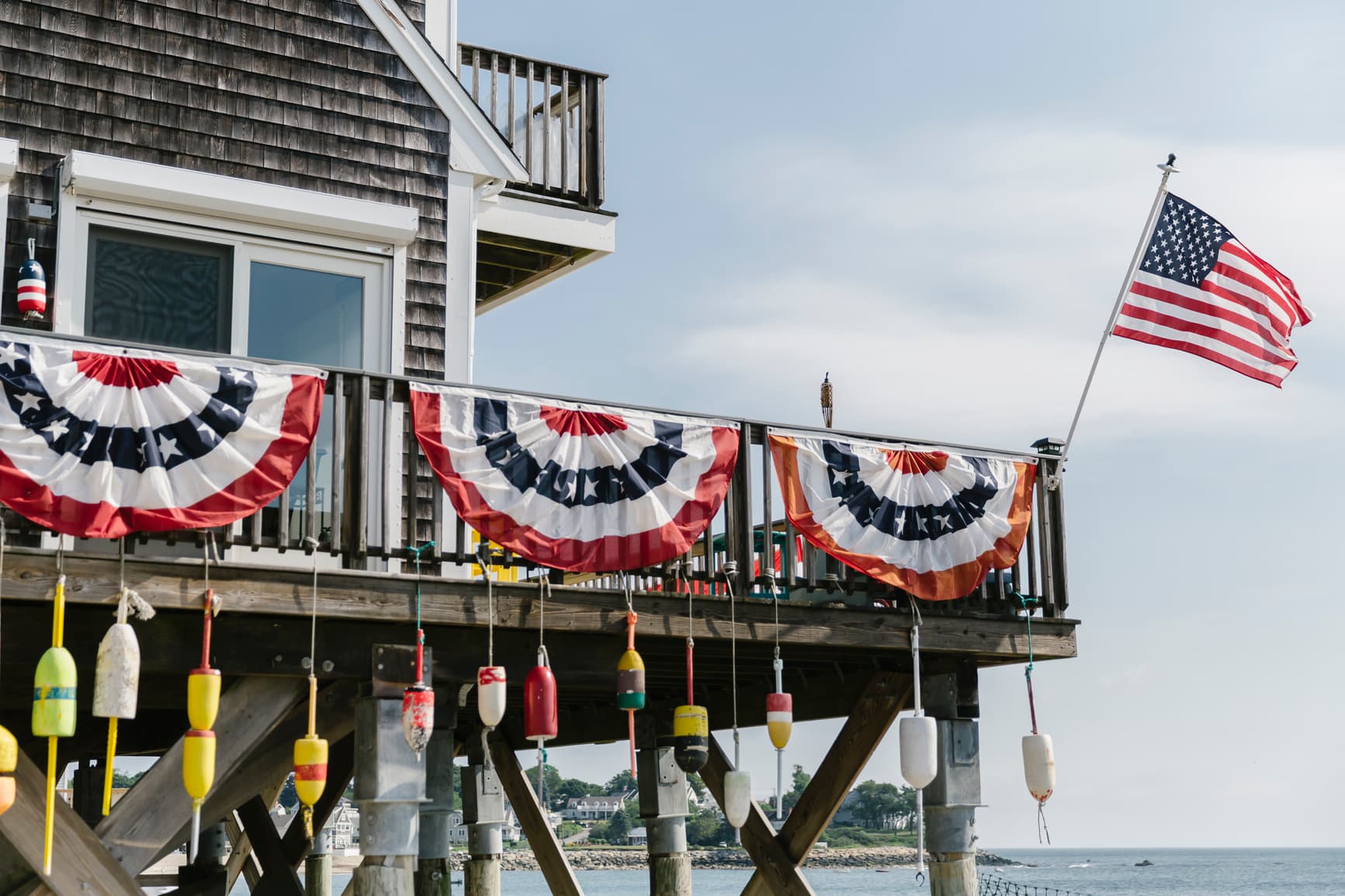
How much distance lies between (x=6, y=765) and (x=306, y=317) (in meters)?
4.20

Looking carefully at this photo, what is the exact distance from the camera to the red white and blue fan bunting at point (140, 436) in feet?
25.7

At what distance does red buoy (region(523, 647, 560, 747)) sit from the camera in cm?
887

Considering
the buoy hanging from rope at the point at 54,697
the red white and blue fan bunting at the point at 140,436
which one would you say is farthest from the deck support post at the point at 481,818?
the buoy hanging from rope at the point at 54,697

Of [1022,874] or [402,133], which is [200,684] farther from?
[1022,874]

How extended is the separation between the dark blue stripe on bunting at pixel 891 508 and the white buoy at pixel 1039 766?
145 cm

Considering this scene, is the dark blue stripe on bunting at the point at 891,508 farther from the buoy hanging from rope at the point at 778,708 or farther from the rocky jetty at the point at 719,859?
the rocky jetty at the point at 719,859

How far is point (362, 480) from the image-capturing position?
28.7 ft

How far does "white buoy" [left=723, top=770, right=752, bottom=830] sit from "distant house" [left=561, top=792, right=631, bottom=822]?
154343mm

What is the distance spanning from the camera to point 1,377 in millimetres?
7844

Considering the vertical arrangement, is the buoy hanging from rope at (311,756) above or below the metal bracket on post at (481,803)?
above

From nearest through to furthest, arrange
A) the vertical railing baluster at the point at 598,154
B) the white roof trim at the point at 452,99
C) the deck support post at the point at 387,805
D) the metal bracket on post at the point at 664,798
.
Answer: the deck support post at the point at 387,805 < the white roof trim at the point at 452,99 < the vertical railing baluster at the point at 598,154 < the metal bracket on post at the point at 664,798

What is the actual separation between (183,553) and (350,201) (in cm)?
263

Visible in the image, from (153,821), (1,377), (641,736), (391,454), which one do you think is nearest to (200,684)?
(153,821)

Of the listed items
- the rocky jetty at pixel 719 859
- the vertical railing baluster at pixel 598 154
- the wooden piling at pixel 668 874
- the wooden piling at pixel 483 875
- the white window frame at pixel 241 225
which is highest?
the vertical railing baluster at pixel 598 154
